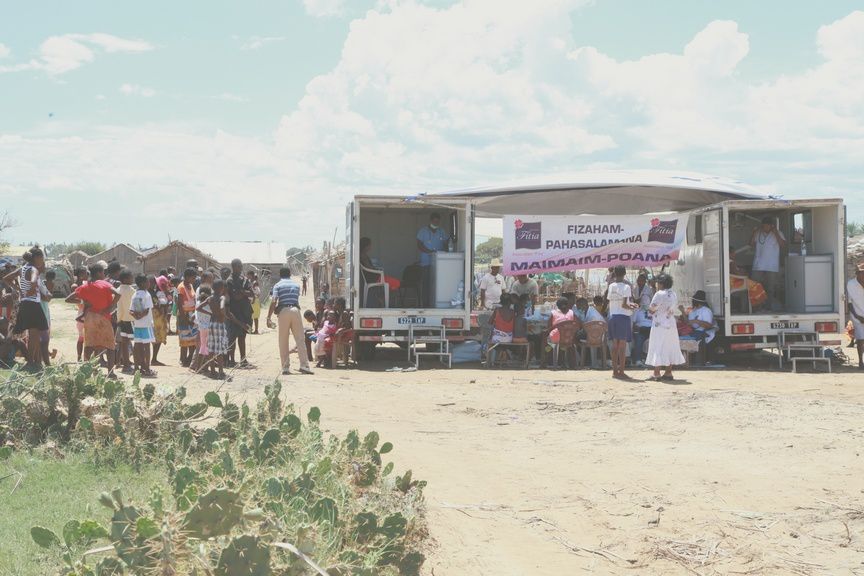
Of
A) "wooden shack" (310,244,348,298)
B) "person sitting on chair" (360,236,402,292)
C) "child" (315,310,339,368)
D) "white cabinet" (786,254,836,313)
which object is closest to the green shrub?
"child" (315,310,339,368)

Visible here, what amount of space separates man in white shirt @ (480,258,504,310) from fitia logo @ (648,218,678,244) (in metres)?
2.75

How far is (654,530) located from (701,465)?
182 centimetres

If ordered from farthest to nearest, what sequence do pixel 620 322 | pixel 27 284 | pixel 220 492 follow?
pixel 620 322 → pixel 27 284 → pixel 220 492

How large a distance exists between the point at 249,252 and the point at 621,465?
47.5m

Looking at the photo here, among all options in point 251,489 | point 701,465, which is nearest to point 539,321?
point 701,465

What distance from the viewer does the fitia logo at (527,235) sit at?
1518 cm

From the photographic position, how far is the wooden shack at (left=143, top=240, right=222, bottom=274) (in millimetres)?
40000

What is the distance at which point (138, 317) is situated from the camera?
11.8 m

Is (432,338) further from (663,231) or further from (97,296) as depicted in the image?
(97,296)

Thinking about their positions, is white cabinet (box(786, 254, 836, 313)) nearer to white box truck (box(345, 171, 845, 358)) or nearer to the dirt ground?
white box truck (box(345, 171, 845, 358))

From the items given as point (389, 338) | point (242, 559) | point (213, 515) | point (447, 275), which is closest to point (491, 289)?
point (447, 275)

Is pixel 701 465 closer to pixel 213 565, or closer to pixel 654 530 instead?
pixel 654 530

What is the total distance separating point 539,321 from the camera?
1499 centimetres

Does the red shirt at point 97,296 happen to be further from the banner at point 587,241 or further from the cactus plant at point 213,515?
the cactus plant at point 213,515
